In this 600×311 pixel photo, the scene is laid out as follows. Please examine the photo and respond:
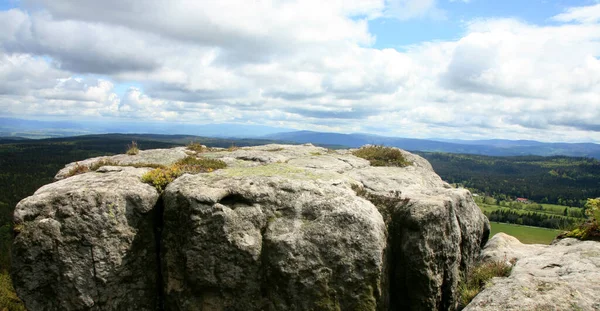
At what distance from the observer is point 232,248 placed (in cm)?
1026

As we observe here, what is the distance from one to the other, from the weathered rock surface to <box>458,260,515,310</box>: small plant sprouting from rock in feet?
1.43

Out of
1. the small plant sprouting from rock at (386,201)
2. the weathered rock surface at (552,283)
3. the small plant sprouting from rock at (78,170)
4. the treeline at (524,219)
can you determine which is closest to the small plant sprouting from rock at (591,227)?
the weathered rock surface at (552,283)

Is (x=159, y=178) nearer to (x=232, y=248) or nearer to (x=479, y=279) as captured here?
(x=232, y=248)

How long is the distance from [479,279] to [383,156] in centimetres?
953

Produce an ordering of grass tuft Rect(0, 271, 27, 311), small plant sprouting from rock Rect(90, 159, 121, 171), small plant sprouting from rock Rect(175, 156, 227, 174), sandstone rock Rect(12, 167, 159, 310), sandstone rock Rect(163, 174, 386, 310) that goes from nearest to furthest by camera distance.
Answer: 1. sandstone rock Rect(163, 174, 386, 310)
2. sandstone rock Rect(12, 167, 159, 310)
3. small plant sprouting from rock Rect(175, 156, 227, 174)
4. small plant sprouting from rock Rect(90, 159, 121, 171)
5. grass tuft Rect(0, 271, 27, 311)

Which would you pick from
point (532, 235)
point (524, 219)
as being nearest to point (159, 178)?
point (532, 235)

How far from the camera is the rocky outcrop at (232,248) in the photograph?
10.1m

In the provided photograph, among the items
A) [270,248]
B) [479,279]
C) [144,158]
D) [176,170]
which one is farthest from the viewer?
[144,158]

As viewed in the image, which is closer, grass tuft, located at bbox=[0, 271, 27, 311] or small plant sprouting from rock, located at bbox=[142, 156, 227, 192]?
small plant sprouting from rock, located at bbox=[142, 156, 227, 192]

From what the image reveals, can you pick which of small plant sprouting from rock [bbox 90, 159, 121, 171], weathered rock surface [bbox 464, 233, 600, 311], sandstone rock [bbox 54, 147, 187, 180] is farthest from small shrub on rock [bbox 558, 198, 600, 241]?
small plant sprouting from rock [bbox 90, 159, 121, 171]

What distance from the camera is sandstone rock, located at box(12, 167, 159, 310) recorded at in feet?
34.2

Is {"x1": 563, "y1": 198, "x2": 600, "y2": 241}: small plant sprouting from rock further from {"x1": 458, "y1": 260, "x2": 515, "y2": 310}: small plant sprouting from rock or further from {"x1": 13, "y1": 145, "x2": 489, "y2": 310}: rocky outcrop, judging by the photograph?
{"x1": 13, "y1": 145, "x2": 489, "y2": 310}: rocky outcrop

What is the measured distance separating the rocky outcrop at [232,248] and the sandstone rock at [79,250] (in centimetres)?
3

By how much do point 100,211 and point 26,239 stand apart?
2359mm
